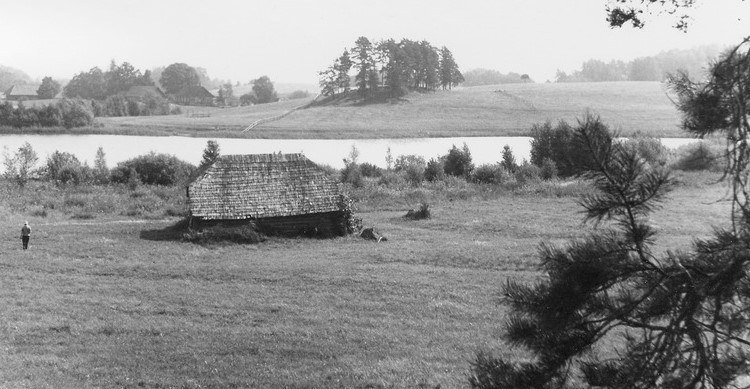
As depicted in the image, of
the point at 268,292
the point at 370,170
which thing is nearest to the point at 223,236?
the point at 268,292

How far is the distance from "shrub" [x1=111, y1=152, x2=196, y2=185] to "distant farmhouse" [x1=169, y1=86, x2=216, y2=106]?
→ 218 ft

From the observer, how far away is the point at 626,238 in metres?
5.92

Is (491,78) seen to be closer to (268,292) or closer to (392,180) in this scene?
(392,180)

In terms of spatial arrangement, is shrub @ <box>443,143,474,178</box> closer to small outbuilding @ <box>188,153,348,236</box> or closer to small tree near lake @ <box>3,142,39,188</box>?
small outbuilding @ <box>188,153,348,236</box>

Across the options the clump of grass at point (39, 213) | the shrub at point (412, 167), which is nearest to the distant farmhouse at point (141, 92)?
the shrub at point (412, 167)

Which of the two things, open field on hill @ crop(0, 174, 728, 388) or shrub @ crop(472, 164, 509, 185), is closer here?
open field on hill @ crop(0, 174, 728, 388)

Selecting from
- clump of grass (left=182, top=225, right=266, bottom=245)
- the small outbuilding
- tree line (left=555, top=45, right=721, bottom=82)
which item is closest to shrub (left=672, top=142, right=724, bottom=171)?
clump of grass (left=182, top=225, right=266, bottom=245)

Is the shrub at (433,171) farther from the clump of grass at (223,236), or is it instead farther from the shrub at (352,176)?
the clump of grass at (223,236)

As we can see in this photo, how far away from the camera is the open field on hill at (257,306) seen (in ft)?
44.8

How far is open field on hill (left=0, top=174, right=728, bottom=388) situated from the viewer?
1366cm

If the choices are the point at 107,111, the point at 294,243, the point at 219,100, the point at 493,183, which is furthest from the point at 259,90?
the point at 294,243

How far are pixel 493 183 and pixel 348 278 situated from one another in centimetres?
3053

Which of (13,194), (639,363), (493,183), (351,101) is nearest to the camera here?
(639,363)

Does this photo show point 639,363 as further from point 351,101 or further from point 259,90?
point 259,90
